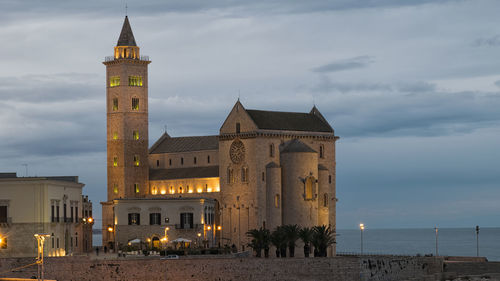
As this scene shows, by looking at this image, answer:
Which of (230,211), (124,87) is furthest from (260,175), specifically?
(124,87)

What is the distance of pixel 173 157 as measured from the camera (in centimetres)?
13325

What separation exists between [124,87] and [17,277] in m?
45.7

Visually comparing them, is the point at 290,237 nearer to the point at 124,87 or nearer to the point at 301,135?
the point at 301,135

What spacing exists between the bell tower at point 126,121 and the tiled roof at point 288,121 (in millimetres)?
18020

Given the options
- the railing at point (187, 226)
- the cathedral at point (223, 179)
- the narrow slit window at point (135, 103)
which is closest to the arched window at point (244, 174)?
the cathedral at point (223, 179)

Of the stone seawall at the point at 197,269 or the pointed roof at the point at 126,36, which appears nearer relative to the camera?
the stone seawall at the point at 197,269

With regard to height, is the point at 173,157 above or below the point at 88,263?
above

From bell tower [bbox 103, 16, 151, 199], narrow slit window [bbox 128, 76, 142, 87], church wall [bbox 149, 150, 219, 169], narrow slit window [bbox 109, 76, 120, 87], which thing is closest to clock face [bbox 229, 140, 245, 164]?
church wall [bbox 149, 150, 219, 169]

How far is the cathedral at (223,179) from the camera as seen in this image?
116m

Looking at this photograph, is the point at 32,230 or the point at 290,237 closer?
the point at 32,230

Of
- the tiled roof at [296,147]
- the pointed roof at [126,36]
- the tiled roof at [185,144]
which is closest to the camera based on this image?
the tiled roof at [296,147]

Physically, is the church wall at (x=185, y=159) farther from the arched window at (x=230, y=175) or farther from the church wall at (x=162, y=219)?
the church wall at (x=162, y=219)

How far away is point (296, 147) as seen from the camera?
117125mm

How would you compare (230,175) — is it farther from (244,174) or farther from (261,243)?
(261,243)
